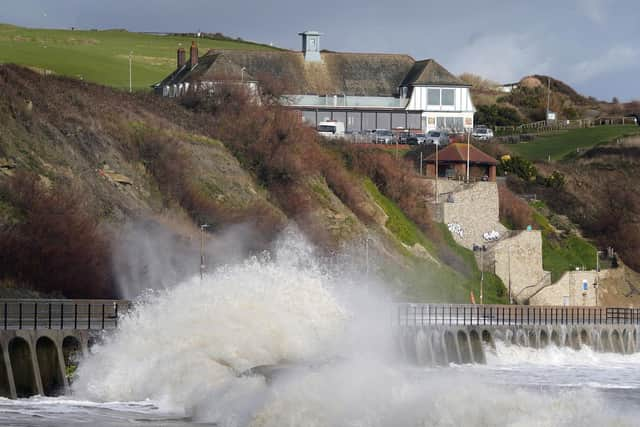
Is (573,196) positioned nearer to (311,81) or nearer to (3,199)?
(311,81)

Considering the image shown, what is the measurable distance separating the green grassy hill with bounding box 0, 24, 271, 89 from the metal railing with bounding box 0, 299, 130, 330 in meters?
68.5

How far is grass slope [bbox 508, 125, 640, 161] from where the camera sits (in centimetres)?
12975

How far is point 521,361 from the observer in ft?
224

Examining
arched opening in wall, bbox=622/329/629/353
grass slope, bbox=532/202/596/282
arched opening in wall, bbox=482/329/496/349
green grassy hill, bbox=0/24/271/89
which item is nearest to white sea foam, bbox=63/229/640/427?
arched opening in wall, bbox=482/329/496/349

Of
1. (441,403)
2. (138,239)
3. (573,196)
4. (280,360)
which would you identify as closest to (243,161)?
(138,239)

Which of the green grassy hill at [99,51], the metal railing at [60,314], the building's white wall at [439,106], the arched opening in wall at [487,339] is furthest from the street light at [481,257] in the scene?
the green grassy hill at [99,51]

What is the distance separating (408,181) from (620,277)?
1483 cm

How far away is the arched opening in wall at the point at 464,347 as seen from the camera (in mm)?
64562

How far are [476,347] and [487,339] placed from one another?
5.37ft

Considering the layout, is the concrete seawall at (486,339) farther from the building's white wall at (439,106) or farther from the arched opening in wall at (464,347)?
the building's white wall at (439,106)

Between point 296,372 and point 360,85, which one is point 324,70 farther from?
point 296,372

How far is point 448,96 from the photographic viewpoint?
122438 mm

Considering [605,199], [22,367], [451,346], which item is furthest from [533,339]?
[605,199]

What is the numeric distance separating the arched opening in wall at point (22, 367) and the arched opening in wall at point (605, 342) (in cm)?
3647
